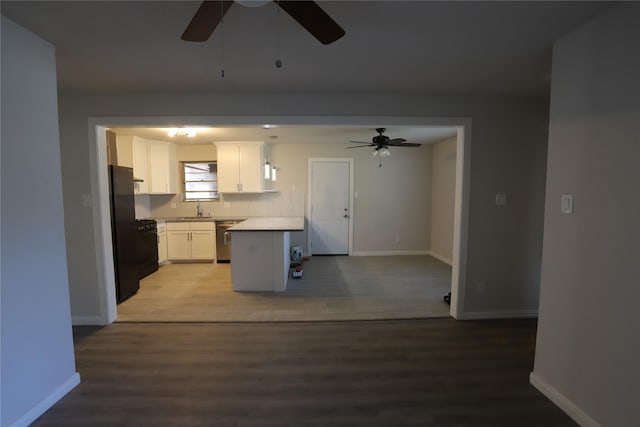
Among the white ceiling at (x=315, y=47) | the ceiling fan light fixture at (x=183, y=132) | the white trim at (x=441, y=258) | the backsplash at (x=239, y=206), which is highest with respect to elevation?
the white ceiling at (x=315, y=47)

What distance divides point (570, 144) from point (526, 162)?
138 cm

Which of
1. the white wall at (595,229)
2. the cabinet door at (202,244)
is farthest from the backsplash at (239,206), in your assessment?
the white wall at (595,229)

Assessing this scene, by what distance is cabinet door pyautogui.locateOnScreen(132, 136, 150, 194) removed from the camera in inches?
185

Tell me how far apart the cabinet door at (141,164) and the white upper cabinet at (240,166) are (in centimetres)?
120

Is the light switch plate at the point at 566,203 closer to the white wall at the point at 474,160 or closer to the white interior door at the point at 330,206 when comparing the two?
the white wall at the point at 474,160

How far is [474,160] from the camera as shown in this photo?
2.94 metres

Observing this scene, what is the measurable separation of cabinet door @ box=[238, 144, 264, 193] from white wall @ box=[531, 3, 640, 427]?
4.40m

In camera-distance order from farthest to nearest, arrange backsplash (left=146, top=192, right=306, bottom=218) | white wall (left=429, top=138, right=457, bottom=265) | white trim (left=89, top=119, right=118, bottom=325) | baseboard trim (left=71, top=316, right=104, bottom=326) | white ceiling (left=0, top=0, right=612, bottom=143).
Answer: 1. backsplash (left=146, top=192, right=306, bottom=218)
2. white wall (left=429, top=138, right=457, bottom=265)
3. baseboard trim (left=71, top=316, right=104, bottom=326)
4. white trim (left=89, top=119, right=118, bottom=325)
5. white ceiling (left=0, top=0, right=612, bottom=143)

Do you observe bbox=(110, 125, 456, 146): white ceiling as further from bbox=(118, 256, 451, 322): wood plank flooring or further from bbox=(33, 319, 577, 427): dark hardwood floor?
bbox=(33, 319, 577, 427): dark hardwood floor

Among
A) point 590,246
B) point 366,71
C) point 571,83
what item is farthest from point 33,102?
point 590,246

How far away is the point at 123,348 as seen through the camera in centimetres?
251

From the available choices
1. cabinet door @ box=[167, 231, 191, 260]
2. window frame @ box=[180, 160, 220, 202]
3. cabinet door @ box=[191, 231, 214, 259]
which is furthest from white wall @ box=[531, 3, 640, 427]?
window frame @ box=[180, 160, 220, 202]

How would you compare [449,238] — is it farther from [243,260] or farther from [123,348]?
[123,348]

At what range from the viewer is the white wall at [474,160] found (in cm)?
278
